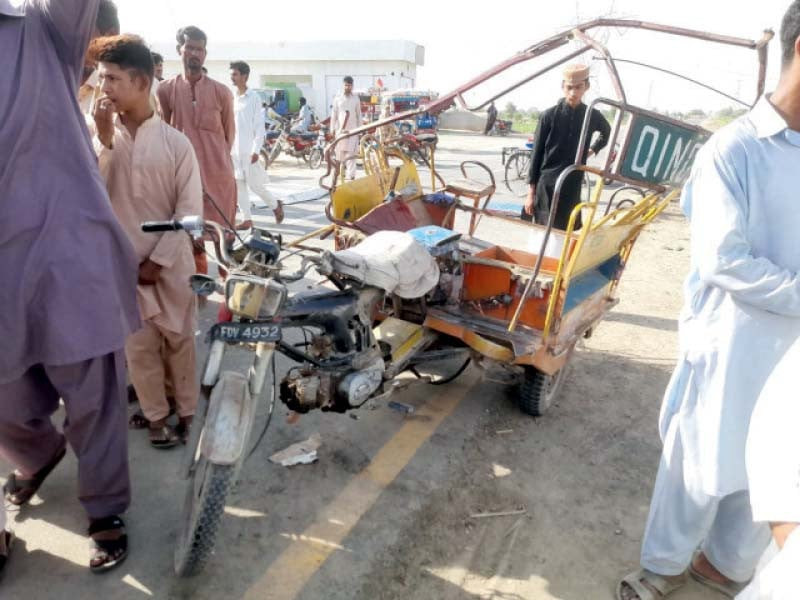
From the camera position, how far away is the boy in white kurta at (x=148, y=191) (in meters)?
2.22

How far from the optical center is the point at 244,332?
1960 millimetres

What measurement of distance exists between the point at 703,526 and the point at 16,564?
2591 mm

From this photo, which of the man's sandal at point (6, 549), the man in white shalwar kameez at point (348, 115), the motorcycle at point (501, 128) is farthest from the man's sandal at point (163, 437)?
the motorcycle at point (501, 128)

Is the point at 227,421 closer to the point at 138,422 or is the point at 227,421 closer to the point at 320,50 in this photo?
the point at 138,422

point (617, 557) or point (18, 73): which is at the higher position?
point (18, 73)

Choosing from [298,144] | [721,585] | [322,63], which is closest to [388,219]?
[721,585]

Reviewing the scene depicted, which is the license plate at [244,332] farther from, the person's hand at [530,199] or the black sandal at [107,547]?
the person's hand at [530,199]

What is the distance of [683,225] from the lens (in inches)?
354

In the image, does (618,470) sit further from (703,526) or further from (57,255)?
(57,255)

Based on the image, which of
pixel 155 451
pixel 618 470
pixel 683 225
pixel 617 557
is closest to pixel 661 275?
pixel 683 225

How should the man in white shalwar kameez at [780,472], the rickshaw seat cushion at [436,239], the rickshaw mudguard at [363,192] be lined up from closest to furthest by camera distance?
the man in white shalwar kameez at [780,472], the rickshaw seat cushion at [436,239], the rickshaw mudguard at [363,192]

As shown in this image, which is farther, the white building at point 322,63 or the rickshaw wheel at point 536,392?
the white building at point 322,63

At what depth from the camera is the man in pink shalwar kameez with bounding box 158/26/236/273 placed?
412cm

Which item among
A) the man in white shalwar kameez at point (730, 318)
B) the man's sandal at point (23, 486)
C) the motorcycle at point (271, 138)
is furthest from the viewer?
the motorcycle at point (271, 138)
